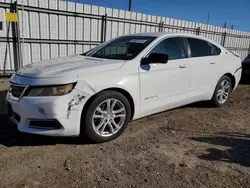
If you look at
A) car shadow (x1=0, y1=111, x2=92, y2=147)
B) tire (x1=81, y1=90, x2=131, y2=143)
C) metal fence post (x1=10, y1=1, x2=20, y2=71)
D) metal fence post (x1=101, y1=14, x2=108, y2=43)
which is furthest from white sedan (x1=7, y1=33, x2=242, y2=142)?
metal fence post (x1=101, y1=14, x2=108, y2=43)

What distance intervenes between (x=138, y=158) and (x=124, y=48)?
200 cm

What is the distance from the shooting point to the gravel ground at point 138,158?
8.09 feet

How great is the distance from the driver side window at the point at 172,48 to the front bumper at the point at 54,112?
5.25ft

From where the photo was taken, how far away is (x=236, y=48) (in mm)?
16906

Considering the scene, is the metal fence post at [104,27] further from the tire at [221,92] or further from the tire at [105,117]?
the tire at [105,117]

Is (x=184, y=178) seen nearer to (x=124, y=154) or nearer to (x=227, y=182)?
(x=227, y=182)

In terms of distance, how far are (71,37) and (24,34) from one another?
1622mm

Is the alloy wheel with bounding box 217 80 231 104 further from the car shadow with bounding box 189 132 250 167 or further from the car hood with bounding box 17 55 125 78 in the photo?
the car hood with bounding box 17 55 125 78

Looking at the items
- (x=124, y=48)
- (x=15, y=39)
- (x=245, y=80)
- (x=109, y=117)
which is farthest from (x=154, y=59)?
(x=245, y=80)

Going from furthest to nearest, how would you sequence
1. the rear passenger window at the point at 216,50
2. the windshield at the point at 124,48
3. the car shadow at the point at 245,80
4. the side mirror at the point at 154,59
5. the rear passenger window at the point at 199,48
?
1. the car shadow at the point at 245,80
2. the rear passenger window at the point at 216,50
3. the rear passenger window at the point at 199,48
4. the windshield at the point at 124,48
5. the side mirror at the point at 154,59

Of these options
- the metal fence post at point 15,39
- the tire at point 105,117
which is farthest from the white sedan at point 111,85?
the metal fence post at point 15,39

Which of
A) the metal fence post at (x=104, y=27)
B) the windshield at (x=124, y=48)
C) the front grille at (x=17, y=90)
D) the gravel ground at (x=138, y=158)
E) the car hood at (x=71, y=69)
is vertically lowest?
the gravel ground at (x=138, y=158)

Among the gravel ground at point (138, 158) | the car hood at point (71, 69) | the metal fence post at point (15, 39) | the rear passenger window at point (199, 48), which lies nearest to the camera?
the gravel ground at point (138, 158)

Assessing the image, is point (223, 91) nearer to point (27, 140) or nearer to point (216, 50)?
point (216, 50)
